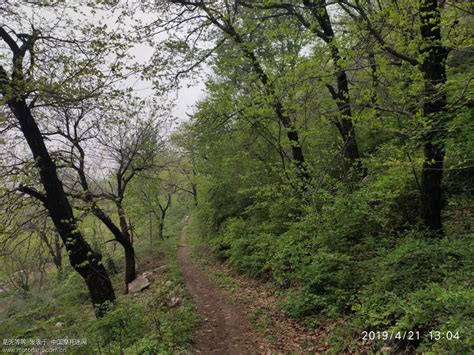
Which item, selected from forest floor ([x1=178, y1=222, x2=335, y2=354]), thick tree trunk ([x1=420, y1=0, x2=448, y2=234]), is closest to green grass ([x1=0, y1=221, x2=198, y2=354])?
forest floor ([x1=178, y1=222, x2=335, y2=354])

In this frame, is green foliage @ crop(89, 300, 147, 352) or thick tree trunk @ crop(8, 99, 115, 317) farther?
thick tree trunk @ crop(8, 99, 115, 317)

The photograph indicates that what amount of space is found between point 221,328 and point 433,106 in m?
6.09

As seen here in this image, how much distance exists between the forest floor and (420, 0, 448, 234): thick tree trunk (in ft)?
9.32

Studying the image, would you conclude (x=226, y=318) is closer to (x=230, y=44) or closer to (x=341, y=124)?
(x=341, y=124)

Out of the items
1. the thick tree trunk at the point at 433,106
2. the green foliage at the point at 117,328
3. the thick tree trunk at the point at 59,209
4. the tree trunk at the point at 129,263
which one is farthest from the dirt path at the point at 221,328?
the thick tree trunk at the point at 433,106

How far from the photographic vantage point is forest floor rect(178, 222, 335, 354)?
5.18 m

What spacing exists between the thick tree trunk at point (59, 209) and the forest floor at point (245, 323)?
262 cm

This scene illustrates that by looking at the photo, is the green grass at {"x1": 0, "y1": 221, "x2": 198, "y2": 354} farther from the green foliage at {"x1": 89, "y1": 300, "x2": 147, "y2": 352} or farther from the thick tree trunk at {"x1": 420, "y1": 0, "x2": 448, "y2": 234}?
the thick tree trunk at {"x1": 420, "y1": 0, "x2": 448, "y2": 234}

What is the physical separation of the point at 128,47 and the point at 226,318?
6.48 meters

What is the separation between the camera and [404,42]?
5246 millimetres

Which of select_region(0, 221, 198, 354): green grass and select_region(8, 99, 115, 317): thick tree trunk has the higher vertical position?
select_region(8, 99, 115, 317): thick tree trunk

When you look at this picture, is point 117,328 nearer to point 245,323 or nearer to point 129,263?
point 245,323

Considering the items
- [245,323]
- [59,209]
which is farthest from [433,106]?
[59,209]

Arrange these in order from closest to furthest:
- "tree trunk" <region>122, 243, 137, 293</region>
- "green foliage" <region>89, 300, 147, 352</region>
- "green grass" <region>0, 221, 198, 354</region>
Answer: "green grass" <region>0, 221, 198, 354</region>
"green foliage" <region>89, 300, 147, 352</region>
"tree trunk" <region>122, 243, 137, 293</region>
